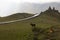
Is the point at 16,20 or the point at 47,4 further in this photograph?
the point at 47,4

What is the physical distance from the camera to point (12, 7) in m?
7.41

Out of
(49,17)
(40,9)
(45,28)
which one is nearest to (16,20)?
(49,17)

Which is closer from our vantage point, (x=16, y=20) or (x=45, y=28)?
(x=45, y=28)

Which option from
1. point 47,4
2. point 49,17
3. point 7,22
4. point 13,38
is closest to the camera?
point 13,38

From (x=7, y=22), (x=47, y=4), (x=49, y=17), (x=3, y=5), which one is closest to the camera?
(x=7, y=22)

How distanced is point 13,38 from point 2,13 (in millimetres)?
2835

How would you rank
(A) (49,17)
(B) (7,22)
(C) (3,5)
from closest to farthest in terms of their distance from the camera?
(B) (7,22)
(A) (49,17)
(C) (3,5)

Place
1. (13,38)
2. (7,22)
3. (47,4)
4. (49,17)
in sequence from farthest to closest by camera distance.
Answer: (47,4)
(49,17)
(7,22)
(13,38)

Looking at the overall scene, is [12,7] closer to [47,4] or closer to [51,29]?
[47,4]

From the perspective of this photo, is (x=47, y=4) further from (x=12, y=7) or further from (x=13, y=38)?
(x=13, y=38)

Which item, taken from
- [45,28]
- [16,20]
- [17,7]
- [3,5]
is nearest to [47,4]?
[17,7]

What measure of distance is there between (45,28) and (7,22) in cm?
122

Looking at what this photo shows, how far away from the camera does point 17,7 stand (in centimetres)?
755

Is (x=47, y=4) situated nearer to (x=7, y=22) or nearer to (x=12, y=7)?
(x=12, y=7)
